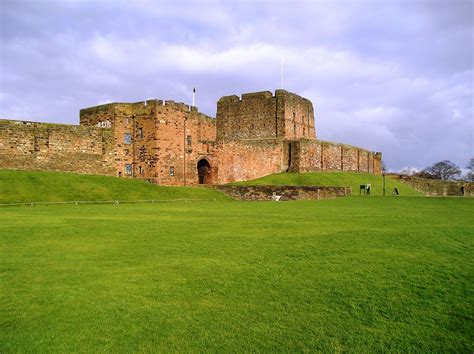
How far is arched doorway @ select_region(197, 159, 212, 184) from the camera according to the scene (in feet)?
122

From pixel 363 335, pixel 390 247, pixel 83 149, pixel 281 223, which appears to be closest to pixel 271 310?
pixel 363 335

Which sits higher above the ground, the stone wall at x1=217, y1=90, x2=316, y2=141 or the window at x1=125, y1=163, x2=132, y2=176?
the stone wall at x1=217, y1=90, x2=316, y2=141

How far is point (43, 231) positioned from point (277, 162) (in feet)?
110

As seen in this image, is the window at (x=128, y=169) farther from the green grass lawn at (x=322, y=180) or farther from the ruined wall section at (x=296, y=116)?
the ruined wall section at (x=296, y=116)

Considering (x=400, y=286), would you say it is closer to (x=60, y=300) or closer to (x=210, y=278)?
(x=210, y=278)

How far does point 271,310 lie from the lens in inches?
239

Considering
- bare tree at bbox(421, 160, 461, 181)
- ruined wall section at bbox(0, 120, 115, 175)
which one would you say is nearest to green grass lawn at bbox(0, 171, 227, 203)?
ruined wall section at bbox(0, 120, 115, 175)

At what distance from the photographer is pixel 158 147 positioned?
3328 centimetres

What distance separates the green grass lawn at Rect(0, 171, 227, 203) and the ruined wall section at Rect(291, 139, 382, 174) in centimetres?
1521

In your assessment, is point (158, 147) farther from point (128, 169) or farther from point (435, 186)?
point (435, 186)

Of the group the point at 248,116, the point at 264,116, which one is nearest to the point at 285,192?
the point at 264,116

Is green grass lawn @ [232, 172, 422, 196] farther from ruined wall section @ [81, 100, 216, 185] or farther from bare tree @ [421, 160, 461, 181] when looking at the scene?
bare tree @ [421, 160, 461, 181]

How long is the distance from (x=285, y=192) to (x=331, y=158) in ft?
67.1

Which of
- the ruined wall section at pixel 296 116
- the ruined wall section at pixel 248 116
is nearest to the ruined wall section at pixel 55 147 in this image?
the ruined wall section at pixel 248 116
